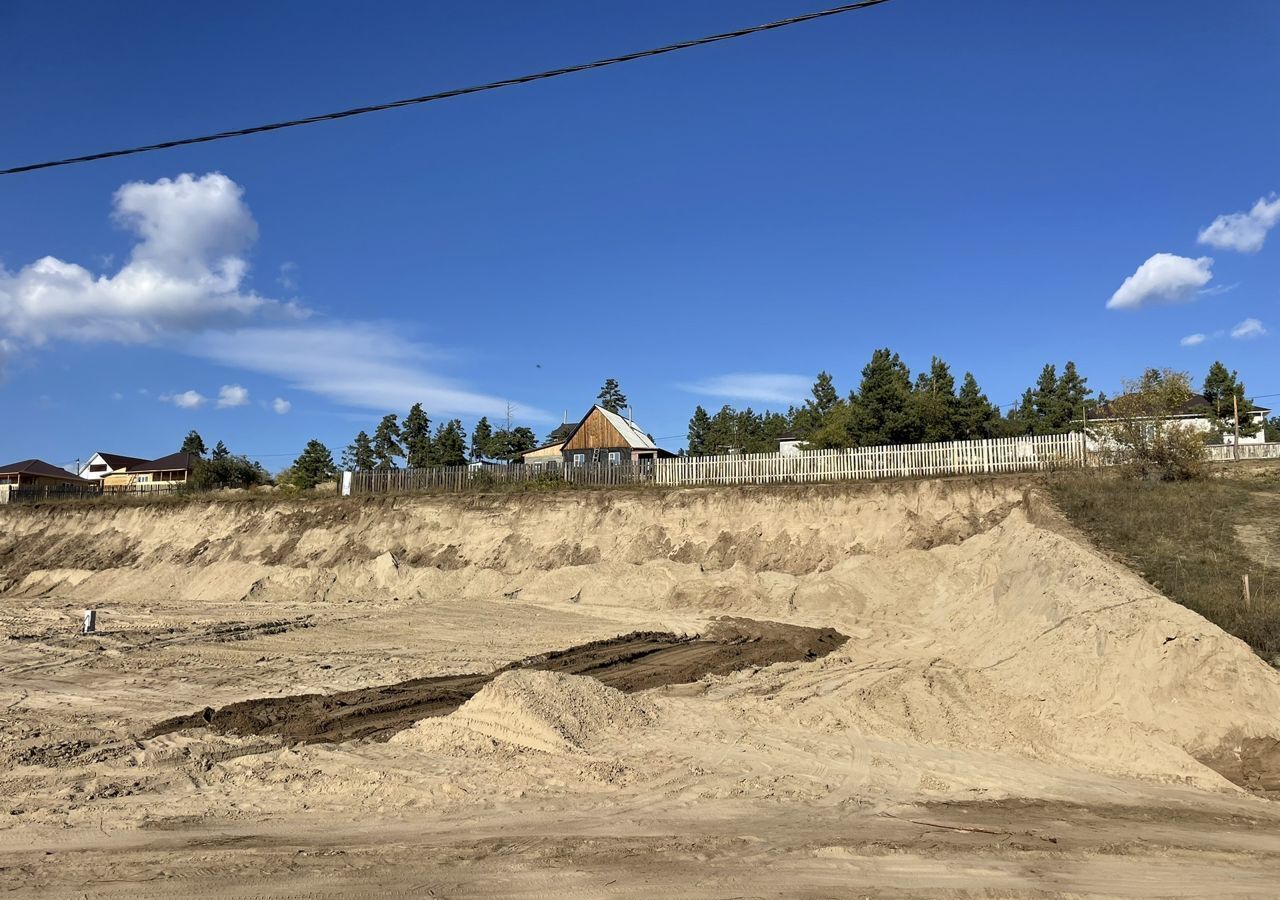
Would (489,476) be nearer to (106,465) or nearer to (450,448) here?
(450,448)

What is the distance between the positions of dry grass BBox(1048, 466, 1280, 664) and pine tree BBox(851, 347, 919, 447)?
54.0ft

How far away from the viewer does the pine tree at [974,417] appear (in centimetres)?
5097

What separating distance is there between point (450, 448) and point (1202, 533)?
56851 millimetres

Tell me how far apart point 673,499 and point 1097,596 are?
18.7m

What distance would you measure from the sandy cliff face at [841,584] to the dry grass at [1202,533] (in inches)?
55.9

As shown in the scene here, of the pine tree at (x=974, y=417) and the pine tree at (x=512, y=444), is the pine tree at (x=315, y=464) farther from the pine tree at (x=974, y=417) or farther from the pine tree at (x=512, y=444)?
the pine tree at (x=974, y=417)

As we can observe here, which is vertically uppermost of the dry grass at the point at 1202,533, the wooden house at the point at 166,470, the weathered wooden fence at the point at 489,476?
the wooden house at the point at 166,470

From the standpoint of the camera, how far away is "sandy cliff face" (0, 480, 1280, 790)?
39.2 ft

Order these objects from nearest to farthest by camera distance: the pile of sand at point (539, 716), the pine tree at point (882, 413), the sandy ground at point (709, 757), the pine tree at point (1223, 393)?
the sandy ground at point (709, 757)
the pile of sand at point (539, 716)
the pine tree at point (882, 413)
the pine tree at point (1223, 393)

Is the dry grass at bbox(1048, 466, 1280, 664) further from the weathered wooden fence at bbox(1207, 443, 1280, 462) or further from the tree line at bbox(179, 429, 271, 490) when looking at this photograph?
the tree line at bbox(179, 429, 271, 490)

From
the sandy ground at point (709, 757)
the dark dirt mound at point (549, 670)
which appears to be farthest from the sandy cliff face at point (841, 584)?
the dark dirt mound at point (549, 670)

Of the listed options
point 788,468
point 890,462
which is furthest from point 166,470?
point 890,462

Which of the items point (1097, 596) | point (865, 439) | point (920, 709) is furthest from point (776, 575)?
point (865, 439)

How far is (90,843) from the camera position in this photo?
Result: 7.23 m
